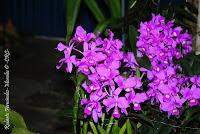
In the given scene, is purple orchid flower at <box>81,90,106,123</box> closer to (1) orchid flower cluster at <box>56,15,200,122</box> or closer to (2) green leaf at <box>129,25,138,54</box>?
(1) orchid flower cluster at <box>56,15,200,122</box>

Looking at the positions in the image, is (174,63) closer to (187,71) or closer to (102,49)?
(187,71)

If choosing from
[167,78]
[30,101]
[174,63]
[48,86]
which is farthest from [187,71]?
[48,86]

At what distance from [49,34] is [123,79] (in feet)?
15.3

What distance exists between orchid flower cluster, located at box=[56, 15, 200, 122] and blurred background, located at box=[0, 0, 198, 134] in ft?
0.54

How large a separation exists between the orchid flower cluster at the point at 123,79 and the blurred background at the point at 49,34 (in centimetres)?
A: 16

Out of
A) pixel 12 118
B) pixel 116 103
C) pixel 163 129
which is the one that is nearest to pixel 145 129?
pixel 163 129

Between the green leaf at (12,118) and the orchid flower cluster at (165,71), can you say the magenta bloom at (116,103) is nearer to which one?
the orchid flower cluster at (165,71)

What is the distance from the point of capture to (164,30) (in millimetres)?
1503

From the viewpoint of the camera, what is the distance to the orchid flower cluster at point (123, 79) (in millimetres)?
1279

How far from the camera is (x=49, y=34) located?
586 cm

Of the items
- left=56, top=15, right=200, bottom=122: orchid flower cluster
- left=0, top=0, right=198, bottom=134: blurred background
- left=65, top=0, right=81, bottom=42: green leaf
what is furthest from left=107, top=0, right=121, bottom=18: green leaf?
left=56, top=15, right=200, bottom=122: orchid flower cluster

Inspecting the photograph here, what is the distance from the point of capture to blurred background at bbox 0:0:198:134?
5.98 feet

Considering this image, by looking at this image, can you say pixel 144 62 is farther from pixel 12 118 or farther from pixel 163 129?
pixel 12 118

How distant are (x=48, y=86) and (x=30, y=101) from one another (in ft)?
1.45
